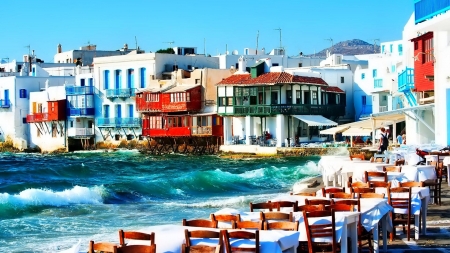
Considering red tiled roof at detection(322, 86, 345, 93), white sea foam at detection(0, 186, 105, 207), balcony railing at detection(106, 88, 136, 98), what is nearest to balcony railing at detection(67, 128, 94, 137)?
balcony railing at detection(106, 88, 136, 98)

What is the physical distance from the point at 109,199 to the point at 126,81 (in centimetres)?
4662

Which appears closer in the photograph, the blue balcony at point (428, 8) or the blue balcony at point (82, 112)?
the blue balcony at point (428, 8)

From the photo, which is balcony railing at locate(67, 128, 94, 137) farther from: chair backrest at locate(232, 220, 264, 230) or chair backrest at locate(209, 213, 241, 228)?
chair backrest at locate(232, 220, 264, 230)

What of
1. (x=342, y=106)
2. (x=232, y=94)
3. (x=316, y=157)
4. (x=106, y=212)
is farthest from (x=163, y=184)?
(x=342, y=106)

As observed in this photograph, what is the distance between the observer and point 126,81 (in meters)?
75.9

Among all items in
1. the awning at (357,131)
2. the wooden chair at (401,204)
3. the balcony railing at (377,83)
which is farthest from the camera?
the balcony railing at (377,83)

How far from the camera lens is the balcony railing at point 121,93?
74.5m

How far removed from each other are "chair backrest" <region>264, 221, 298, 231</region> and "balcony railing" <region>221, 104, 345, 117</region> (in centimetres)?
5200

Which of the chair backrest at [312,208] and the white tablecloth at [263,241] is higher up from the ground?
the chair backrest at [312,208]

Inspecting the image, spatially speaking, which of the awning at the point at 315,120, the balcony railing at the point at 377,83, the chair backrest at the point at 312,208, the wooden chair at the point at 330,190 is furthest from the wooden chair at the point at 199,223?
the balcony railing at the point at 377,83

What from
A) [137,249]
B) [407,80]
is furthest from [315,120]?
[137,249]

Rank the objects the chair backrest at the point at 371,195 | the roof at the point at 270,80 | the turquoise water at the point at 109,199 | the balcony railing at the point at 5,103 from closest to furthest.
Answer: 1. the chair backrest at the point at 371,195
2. the turquoise water at the point at 109,199
3. the roof at the point at 270,80
4. the balcony railing at the point at 5,103

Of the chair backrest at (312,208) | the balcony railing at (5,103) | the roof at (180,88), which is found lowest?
the chair backrest at (312,208)

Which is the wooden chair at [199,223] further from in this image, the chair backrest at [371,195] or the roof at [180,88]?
the roof at [180,88]
